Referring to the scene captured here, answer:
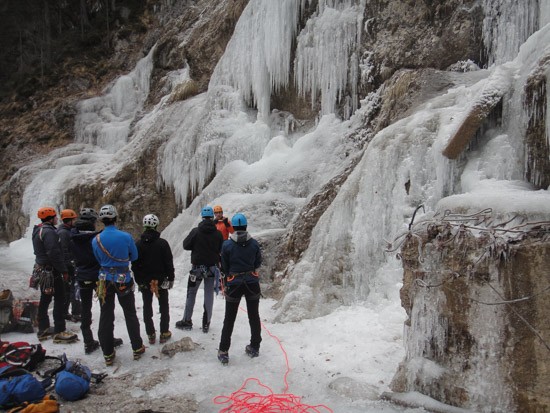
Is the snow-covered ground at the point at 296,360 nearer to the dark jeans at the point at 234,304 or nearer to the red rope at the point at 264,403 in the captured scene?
the red rope at the point at 264,403

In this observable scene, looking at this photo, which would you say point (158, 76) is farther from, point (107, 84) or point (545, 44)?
point (545, 44)

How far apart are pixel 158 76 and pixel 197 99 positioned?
22.5ft

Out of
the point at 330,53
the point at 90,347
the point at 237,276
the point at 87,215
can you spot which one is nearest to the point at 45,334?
the point at 90,347

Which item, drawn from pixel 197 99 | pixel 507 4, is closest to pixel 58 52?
pixel 197 99

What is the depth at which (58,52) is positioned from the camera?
1073 inches

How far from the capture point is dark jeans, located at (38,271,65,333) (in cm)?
599

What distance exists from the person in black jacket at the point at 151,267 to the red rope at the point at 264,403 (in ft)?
5.68

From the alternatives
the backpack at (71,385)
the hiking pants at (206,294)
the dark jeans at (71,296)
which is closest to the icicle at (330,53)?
the hiking pants at (206,294)

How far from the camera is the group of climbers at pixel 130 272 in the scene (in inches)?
200

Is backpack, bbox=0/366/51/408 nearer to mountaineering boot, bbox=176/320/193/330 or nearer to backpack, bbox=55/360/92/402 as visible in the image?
backpack, bbox=55/360/92/402

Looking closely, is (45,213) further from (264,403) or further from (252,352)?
(264,403)

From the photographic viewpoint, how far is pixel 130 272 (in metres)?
5.28

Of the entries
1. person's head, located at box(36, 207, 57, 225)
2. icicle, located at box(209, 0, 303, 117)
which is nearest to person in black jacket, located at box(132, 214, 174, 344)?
person's head, located at box(36, 207, 57, 225)

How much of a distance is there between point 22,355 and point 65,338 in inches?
39.1
